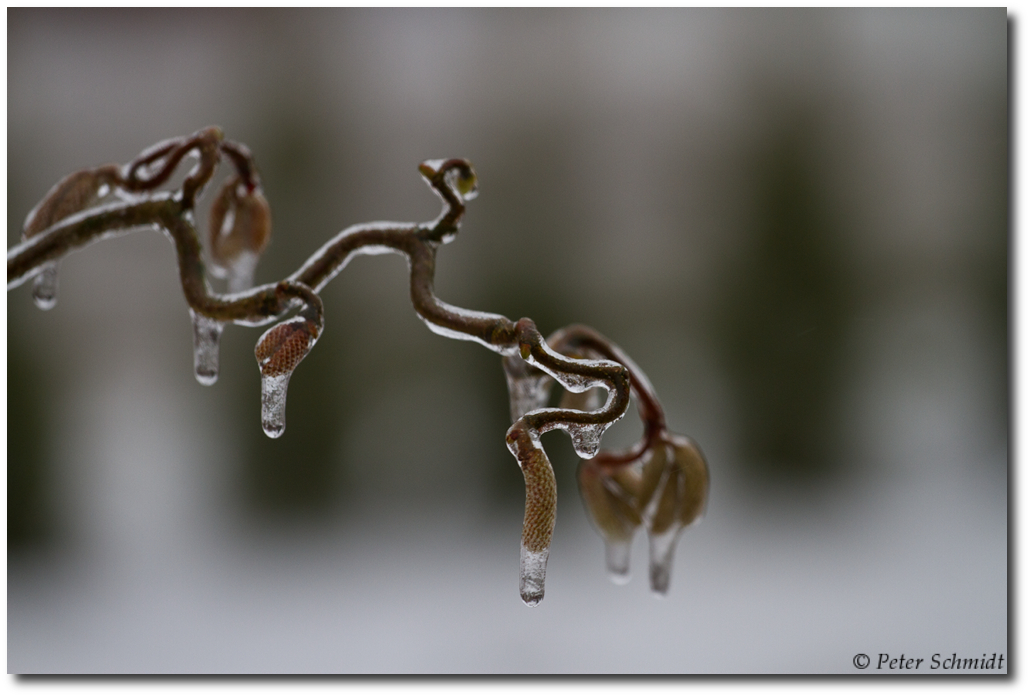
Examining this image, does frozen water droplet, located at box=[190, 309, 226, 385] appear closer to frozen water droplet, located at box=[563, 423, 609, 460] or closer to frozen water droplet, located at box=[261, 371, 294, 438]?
frozen water droplet, located at box=[261, 371, 294, 438]

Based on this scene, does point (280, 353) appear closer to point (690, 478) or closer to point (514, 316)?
point (690, 478)

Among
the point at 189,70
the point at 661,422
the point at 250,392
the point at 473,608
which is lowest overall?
the point at 473,608

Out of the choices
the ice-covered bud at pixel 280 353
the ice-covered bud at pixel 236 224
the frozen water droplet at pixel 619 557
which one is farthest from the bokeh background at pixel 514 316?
the ice-covered bud at pixel 280 353

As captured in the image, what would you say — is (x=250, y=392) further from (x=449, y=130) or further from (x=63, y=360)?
(x=449, y=130)

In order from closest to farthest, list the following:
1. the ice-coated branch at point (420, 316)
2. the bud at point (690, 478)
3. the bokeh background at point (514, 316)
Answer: the ice-coated branch at point (420, 316) < the bud at point (690, 478) < the bokeh background at point (514, 316)

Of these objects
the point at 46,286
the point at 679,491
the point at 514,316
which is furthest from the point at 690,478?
the point at 514,316

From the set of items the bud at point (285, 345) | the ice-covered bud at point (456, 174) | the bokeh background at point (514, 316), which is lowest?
the bokeh background at point (514, 316)

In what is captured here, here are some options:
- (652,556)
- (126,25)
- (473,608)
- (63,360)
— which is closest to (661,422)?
(652,556)

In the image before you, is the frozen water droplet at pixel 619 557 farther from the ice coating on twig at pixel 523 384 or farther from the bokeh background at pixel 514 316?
the bokeh background at pixel 514 316
